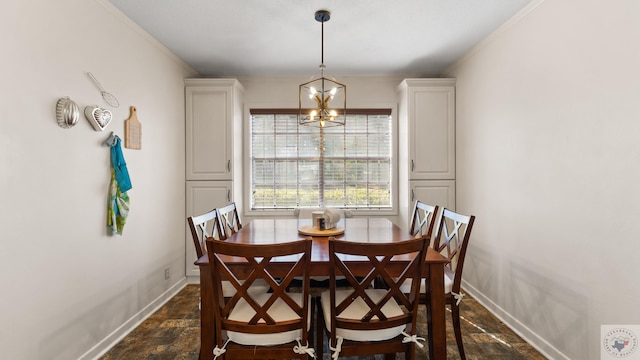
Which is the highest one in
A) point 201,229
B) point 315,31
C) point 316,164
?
point 315,31

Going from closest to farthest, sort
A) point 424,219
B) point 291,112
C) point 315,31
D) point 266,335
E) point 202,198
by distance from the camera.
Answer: point 266,335 → point 424,219 → point 315,31 → point 202,198 → point 291,112

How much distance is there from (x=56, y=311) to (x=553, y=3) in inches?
150

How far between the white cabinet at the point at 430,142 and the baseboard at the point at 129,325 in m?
2.82

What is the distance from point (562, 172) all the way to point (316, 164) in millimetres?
2674

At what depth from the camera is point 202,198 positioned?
366 cm

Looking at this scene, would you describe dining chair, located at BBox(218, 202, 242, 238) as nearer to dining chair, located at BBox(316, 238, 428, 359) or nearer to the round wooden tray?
the round wooden tray

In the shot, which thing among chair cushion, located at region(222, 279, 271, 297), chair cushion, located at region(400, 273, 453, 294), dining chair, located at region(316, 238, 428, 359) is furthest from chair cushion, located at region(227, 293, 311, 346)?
chair cushion, located at region(400, 273, 453, 294)

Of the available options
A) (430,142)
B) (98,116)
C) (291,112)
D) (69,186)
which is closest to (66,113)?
(98,116)

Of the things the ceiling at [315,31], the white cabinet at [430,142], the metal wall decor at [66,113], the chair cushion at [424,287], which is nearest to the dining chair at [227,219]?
the metal wall decor at [66,113]

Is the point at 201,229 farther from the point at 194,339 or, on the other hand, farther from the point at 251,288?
the point at 194,339

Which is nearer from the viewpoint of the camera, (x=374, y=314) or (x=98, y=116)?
(x=374, y=314)

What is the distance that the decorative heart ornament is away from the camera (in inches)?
82.3

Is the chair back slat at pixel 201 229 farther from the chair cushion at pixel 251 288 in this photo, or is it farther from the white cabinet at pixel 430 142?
the white cabinet at pixel 430 142

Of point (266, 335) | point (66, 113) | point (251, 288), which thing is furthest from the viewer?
point (251, 288)
